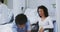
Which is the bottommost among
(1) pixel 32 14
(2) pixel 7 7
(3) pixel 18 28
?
(3) pixel 18 28

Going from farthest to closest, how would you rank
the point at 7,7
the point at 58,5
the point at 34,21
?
the point at 7,7
the point at 34,21
the point at 58,5

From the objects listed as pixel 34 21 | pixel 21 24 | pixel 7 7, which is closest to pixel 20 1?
pixel 7 7

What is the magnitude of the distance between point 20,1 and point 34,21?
513 mm

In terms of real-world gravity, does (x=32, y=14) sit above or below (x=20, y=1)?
below

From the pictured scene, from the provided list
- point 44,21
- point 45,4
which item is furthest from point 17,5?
point 44,21

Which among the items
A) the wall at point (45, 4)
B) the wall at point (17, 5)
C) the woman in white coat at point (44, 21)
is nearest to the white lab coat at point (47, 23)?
the woman in white coat at point (44, 21)

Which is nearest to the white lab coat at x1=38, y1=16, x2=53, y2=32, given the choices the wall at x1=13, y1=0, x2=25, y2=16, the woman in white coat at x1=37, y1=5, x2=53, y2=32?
the woman in white coat at x1=37, y1=5, x2=53, y2=32

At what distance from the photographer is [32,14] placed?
185cm

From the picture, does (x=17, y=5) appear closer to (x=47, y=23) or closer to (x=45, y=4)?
(x=45, y=4)

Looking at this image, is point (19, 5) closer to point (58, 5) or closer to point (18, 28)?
point (18, 28)

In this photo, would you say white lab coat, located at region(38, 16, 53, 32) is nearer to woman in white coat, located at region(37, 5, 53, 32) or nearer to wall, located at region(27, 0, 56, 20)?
woman in white coat, located at region(37, 5, 53, 32)

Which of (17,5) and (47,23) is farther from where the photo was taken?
(17,5)

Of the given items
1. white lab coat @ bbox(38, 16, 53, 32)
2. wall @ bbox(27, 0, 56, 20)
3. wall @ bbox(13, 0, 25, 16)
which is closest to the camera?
white lab coat @ bbox(38, 16, 53, 32)

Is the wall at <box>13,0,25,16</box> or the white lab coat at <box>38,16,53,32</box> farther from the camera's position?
the wall at <box>13,0,25,16</box>
